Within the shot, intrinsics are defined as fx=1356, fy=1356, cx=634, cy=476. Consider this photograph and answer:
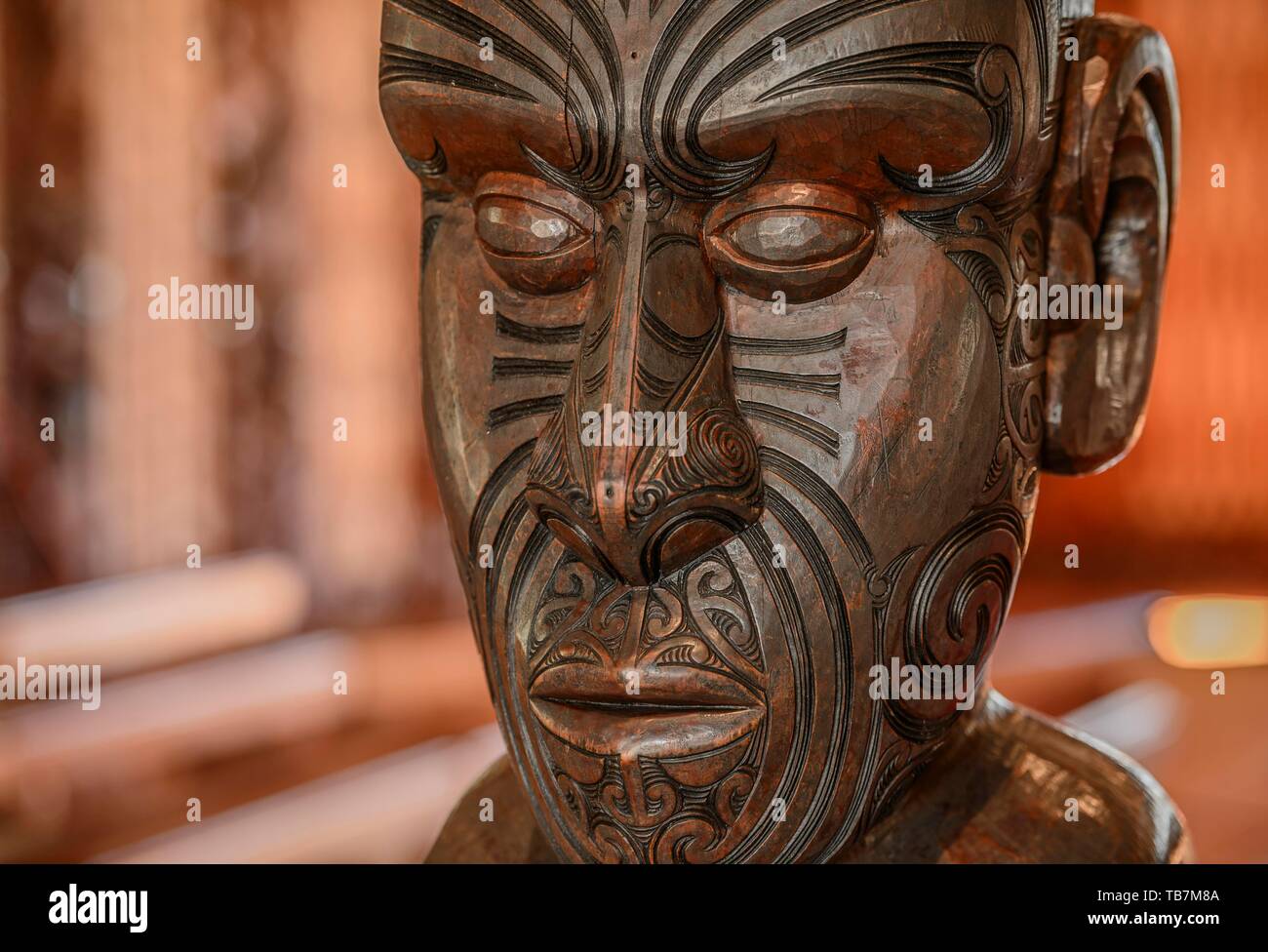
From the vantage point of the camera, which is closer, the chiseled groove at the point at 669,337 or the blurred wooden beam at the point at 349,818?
the chiseled groove at the point at 669,337

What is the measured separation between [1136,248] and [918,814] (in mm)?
591

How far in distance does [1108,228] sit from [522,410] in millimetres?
603

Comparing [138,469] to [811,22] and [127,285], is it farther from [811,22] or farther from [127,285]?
[811,22]

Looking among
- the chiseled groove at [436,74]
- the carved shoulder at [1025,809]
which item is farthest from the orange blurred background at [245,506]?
the chiseled groove at [436,74]

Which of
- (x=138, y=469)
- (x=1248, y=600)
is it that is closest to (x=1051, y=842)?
(x=138, y=469)

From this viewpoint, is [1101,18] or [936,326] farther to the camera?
[1101,18]

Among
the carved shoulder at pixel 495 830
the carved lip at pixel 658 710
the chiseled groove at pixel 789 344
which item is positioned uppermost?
the chiseled groove at pixel 789 344

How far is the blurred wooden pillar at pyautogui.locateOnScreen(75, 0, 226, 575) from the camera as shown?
14.6 ft

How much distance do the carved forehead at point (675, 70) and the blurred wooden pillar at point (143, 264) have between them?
11.9ft

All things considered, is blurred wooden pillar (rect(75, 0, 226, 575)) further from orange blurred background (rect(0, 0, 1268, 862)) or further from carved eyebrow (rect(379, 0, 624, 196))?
carved eyebrow (rect(379, 0, 624, 196))

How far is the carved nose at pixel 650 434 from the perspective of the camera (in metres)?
1.10

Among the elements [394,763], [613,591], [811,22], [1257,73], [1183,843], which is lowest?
[394,763]

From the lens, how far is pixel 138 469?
4555mm
